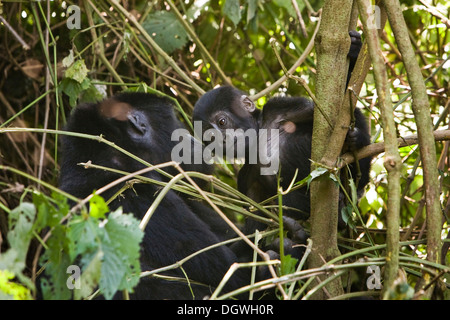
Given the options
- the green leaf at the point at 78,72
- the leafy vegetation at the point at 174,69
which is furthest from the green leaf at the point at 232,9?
the green leaf at the point at 78,72

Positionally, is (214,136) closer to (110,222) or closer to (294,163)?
(294,163)

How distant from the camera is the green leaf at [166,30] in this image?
3.36 metres

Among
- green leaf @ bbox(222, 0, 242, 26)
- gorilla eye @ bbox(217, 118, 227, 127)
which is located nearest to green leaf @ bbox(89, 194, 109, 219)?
gorilla eye @ bbox(217, 118, 227, 127)

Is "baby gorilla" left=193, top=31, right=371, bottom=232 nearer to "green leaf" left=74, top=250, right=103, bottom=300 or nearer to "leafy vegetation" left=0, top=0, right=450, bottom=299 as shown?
"leafy vegetation" left=0, top=0, right=450, bottom=299

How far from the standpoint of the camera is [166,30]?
132 inches

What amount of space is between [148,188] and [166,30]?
52.5 inches

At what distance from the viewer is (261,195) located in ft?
9.21

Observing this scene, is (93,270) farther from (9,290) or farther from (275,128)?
(275,128)

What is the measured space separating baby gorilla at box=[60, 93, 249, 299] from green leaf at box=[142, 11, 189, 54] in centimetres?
73

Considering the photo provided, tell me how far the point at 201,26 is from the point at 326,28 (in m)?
1.98

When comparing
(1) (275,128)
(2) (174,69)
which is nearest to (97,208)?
(1) (275,128)

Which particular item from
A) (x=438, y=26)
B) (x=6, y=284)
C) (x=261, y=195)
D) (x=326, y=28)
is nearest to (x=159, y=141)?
(x=261, y=195)

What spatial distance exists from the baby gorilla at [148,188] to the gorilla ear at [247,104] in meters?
0.40
